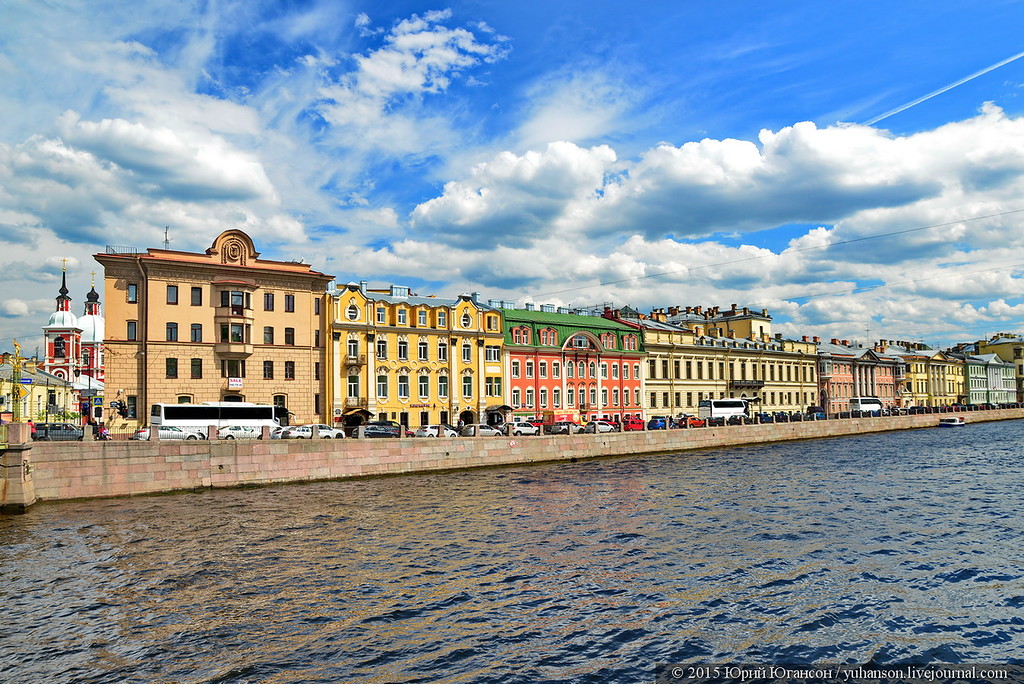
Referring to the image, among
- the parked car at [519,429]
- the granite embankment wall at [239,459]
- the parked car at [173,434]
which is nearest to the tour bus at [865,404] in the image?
the granite embankment wall at [239,459]

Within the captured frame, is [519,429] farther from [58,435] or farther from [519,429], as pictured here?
[58,435]

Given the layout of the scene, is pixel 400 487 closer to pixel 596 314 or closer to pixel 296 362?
pixel 296 362

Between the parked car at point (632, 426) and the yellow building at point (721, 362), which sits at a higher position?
the yellow building at point (721, 362)

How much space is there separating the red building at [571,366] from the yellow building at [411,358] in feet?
8.12

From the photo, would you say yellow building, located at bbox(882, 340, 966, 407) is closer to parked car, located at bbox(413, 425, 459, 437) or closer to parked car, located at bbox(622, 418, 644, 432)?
parked car, located at bbox(622, 418, 644, 432)

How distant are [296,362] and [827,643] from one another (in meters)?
45.5

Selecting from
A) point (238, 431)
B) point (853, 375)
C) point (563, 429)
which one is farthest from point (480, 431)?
point (853, 375)

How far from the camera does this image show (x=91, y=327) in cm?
11981

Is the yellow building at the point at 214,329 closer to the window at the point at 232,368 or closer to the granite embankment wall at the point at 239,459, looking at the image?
the window at the point at 232,368

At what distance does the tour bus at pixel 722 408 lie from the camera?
232 feet

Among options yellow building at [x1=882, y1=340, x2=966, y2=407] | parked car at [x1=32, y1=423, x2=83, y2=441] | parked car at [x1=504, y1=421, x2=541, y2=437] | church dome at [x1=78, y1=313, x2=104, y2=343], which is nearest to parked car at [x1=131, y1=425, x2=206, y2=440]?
parked car at [x1=32, y1=423, x2=83, y2=441]

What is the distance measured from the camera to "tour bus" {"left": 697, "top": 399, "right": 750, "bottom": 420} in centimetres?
7069

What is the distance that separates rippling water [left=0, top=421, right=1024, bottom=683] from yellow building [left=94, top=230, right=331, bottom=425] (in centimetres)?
2003

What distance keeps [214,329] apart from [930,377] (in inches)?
4857
